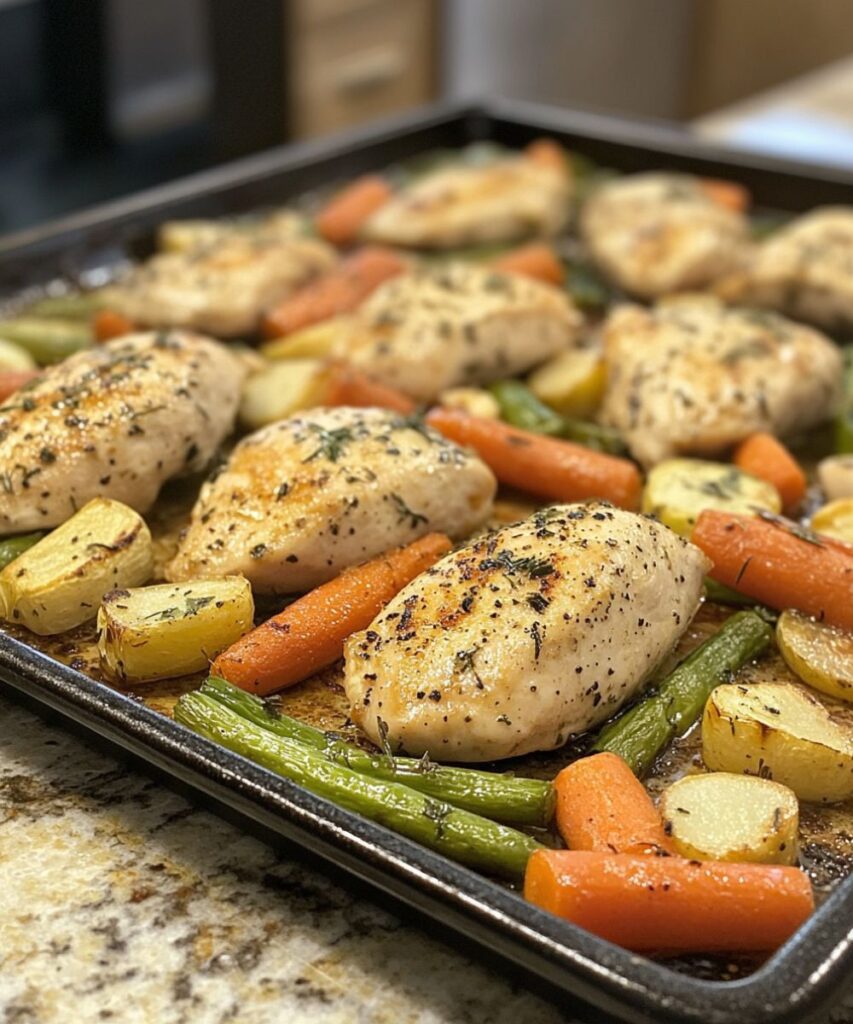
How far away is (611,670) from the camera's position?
2.51 meters

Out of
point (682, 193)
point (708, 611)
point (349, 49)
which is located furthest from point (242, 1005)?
point (349, 49)

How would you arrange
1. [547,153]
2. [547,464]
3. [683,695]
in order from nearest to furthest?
[683,695]
[547,464]
[547,153]

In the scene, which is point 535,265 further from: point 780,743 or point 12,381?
point 780,743

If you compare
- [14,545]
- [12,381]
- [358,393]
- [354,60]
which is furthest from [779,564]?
[354,60]

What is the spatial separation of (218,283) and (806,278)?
178 centimetres

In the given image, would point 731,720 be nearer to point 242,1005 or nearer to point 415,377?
point 242,1005

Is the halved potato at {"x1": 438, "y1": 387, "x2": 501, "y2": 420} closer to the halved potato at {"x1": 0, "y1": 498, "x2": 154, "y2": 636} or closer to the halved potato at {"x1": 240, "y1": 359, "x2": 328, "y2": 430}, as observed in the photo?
the halved potato at {"x1": 240, "y1": 359, "x2": 328, "y2": 430}

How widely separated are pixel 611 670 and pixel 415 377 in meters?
1.51

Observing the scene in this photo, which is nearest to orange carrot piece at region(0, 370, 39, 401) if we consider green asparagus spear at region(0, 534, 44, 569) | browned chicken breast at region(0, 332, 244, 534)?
browned chicken breast at region(0, 332, 244, 534)

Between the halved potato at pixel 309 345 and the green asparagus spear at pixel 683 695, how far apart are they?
1.69m

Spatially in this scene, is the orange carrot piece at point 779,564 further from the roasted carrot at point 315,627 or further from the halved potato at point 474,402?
the halved potato at point 474,402

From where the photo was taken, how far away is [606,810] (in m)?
2.25

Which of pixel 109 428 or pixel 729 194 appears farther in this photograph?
pixel 729 194

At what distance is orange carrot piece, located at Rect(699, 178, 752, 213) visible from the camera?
5.17 metres
